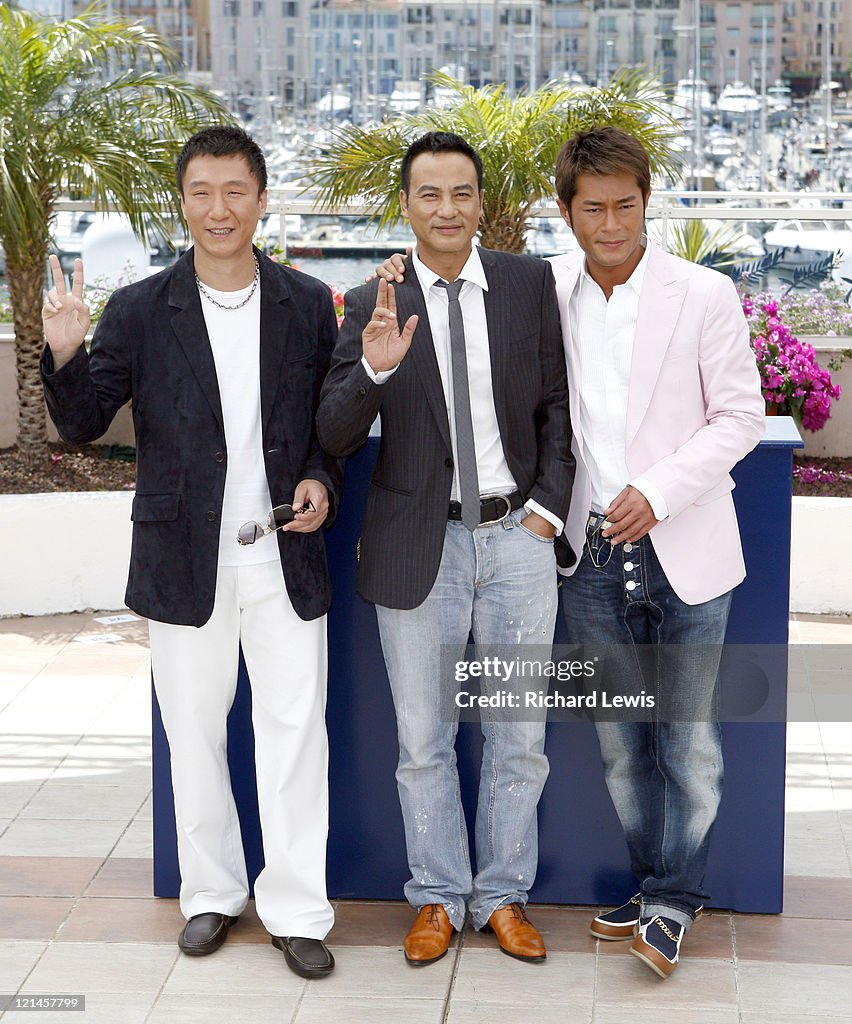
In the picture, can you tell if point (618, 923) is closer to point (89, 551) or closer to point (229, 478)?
point (229, 478)

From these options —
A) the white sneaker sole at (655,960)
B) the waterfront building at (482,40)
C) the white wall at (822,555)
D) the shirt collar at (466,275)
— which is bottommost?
the white sneaker sole at (655,960)

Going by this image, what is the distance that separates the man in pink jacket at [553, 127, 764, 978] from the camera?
115 inches

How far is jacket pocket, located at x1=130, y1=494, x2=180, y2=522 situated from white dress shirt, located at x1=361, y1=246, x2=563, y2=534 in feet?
1.96

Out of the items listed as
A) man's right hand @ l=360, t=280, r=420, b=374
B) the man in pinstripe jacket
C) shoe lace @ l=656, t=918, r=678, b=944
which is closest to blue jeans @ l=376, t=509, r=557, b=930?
the man in pinstripe jacket

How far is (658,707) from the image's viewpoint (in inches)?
124

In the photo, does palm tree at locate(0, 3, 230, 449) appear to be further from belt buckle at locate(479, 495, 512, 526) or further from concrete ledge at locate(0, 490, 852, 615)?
belt buckle at locate(479, 495, 512, 526)

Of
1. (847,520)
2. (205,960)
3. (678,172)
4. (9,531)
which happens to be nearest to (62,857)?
(205,960)

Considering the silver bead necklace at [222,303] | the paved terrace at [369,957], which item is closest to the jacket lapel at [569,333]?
the silver bead necklace at [222,303]

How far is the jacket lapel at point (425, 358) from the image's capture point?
117 inches

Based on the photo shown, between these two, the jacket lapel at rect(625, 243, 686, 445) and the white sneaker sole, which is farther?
the white sneaker sole

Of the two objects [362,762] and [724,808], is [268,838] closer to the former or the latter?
[362,762]

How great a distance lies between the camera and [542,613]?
10.1 ft

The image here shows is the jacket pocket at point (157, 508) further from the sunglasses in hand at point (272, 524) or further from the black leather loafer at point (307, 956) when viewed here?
the black leather loafer at point (307, 956)

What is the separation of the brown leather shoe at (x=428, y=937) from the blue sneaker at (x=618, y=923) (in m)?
0.35
